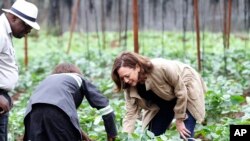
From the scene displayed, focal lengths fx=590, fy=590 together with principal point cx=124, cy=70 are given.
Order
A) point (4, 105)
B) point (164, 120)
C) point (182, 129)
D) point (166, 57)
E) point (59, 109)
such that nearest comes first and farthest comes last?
point (59, 109) → point (4, 105) → point (182, 129) → point (164, 120) → point (166, 57)

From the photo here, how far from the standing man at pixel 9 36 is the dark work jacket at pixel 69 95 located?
0.33 m

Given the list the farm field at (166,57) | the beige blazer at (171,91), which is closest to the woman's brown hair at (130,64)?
the beige blazer at (171,91)

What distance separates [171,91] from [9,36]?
145 cm

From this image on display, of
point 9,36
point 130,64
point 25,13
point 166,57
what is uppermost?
point 25,13

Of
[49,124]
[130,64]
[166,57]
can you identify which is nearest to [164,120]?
[130,64]

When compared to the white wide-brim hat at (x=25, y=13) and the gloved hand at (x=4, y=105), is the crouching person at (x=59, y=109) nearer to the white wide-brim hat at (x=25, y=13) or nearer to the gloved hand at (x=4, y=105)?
the gloved hand at (x=4, y=105)

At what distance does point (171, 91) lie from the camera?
16.3 ft

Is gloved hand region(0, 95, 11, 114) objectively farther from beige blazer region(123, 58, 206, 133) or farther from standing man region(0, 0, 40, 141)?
beige blazer region(123, 58, 206, 133)

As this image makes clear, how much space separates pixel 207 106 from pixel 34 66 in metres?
6.67

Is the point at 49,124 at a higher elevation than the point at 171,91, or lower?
lower

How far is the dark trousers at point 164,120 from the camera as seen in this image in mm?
5164

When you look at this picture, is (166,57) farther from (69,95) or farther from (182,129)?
(69,95)

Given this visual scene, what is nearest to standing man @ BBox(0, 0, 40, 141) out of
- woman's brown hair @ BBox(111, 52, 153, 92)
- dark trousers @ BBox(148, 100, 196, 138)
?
woman's brown hair @ BBox(111, 52, 153, 92)

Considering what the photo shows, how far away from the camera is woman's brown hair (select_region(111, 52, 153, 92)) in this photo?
465 cm
